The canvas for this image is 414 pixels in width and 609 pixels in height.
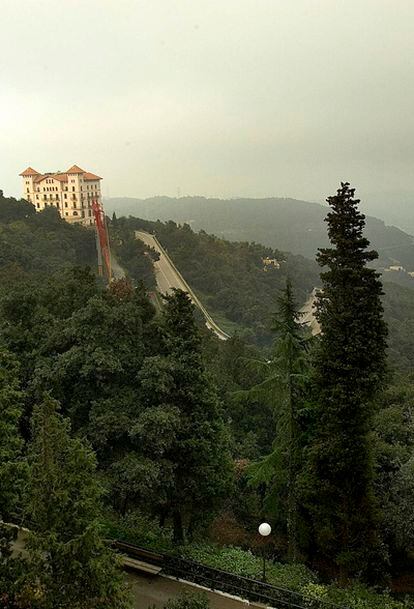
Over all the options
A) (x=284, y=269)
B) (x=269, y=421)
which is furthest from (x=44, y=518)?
(x=284, y=269)

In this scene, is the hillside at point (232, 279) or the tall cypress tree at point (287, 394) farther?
the hillside at point (232, 279)

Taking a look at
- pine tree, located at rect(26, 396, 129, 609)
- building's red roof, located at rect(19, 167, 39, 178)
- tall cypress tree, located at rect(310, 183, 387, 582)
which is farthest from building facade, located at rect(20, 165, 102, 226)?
pine tree, located at rect(26, 396, 129, 609)

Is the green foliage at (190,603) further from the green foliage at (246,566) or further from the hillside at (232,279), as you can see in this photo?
the hillside at (232,279)

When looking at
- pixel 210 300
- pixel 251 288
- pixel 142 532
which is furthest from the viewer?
pixel 251 288

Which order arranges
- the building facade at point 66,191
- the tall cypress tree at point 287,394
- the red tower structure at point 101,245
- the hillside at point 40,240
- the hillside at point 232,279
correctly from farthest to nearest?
the building facade at point 66,191
the hillside at point 232,279
the red tower structure at point 101,245
the hillside at point 40,240
the tall cypress tree at point 287,394

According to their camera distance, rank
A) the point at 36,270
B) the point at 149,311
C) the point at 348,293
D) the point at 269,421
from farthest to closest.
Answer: the point at 36,270, the point at 269,421, the point at 149,311, the point at 348,293

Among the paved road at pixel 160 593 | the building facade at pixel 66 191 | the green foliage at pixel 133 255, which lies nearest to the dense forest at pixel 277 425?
the paved road at pixel 160 593

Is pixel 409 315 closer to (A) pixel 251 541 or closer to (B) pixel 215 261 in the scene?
(B) pixel 215 261

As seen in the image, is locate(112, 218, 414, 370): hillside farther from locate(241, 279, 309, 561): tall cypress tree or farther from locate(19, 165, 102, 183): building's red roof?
locate(241, 279, 309, 561): tall cypress tree
